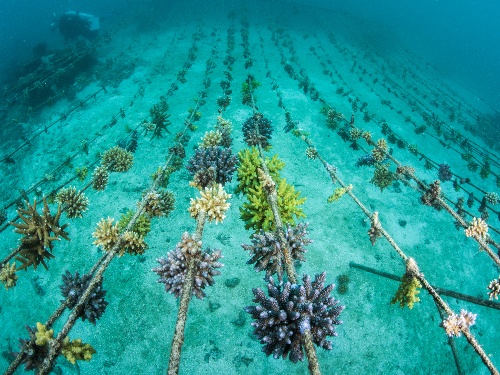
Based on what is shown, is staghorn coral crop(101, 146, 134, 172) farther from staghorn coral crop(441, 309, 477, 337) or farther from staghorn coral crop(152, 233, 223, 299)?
staghorn coral crop(441, 309, 477, 337)

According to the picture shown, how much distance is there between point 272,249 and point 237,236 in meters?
5.79

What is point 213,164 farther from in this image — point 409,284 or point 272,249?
point 409,284

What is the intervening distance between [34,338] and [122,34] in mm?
38013

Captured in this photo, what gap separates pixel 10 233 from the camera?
1095 cm

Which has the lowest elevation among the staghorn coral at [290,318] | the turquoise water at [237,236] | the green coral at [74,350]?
the turquoise water at [237,236]

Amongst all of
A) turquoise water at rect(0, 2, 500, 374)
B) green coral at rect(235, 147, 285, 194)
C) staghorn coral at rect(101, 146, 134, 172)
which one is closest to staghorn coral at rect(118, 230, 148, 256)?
green coral at rect(235, 147, 285, 194)

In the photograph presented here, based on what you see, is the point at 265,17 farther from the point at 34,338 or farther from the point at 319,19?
the point at 34,338

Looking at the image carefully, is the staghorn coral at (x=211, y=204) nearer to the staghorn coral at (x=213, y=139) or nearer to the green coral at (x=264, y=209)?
the green coral at (x=264, y=209)

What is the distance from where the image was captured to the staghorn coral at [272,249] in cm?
398

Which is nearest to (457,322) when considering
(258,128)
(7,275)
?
(258,128)

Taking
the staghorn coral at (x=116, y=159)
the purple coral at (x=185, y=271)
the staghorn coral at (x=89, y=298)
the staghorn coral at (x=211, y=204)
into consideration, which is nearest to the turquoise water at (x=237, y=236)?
the staghorn coral at (x=116, y=159)

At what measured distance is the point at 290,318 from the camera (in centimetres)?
307

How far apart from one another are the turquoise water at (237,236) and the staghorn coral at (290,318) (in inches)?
226

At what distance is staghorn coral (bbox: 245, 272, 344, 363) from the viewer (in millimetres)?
3023
